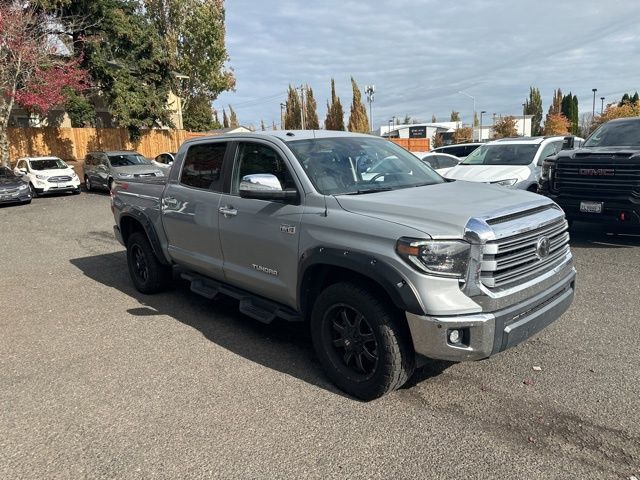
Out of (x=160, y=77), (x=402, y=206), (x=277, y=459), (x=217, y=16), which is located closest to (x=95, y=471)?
(x=277, y=459)

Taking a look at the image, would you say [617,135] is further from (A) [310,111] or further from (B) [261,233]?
(A) [310,111]

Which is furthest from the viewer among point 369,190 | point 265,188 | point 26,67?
point 26,67

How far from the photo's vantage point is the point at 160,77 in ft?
95.3

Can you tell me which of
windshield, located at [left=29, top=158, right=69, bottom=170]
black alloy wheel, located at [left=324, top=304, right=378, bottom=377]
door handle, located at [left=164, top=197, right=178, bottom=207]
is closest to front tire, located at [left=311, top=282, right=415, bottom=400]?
black alloy wheel, located at [left=324, top=304, right=378, bottom=377]

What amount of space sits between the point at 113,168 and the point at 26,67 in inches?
284

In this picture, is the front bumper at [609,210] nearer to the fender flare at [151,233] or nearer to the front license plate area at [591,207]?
the front license plate area at [591,207]

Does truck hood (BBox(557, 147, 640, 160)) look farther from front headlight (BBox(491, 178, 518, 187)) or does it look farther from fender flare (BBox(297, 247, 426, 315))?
fender flare (BBox(297, 247, 426, 315))

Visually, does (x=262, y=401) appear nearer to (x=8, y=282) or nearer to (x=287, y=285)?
(x=287, y=285)

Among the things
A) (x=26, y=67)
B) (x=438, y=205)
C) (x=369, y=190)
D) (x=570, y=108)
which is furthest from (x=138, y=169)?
(x=570, y=108)

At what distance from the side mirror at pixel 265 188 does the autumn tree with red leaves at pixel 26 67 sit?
22.1m

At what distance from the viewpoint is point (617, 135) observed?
8523 mm

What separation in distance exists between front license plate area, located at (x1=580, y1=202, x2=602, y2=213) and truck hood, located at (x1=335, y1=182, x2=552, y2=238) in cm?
444

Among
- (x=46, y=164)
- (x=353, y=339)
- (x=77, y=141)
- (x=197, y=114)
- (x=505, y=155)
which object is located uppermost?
(x=197, y=114)

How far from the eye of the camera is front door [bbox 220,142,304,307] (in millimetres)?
3902
